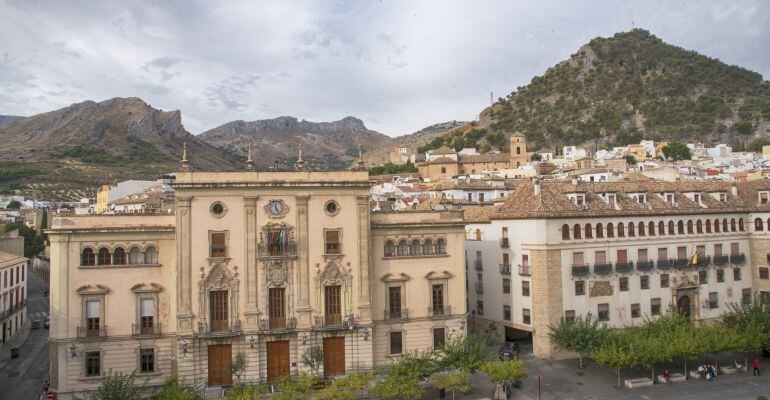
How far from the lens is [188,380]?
109ft

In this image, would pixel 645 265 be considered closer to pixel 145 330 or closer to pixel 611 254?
pixel 611 254

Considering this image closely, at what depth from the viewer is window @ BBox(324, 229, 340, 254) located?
36000mm

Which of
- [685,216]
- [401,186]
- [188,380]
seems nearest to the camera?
[188,380]

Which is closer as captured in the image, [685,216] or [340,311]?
[340,311]

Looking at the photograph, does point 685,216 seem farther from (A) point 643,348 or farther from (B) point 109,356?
(B) point 109,356

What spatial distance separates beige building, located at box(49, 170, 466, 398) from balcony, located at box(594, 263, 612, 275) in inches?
546

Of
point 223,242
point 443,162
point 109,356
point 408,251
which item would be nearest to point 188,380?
point 109,356

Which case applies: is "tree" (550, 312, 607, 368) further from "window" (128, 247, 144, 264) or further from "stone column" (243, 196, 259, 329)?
"window" (128, 247, 144, 264)

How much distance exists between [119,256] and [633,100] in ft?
494

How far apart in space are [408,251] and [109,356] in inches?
690

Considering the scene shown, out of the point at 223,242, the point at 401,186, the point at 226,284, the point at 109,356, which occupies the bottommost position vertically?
the point at 109,356

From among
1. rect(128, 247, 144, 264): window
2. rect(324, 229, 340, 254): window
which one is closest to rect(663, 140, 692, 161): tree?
rect(324, 229, 340, 254): window

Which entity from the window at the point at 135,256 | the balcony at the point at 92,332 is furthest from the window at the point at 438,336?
the balcony at the point at 92,332

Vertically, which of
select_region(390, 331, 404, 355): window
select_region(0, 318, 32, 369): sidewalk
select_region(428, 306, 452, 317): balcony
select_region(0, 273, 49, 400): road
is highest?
select_region(428, 306, 452, 317): balcony
